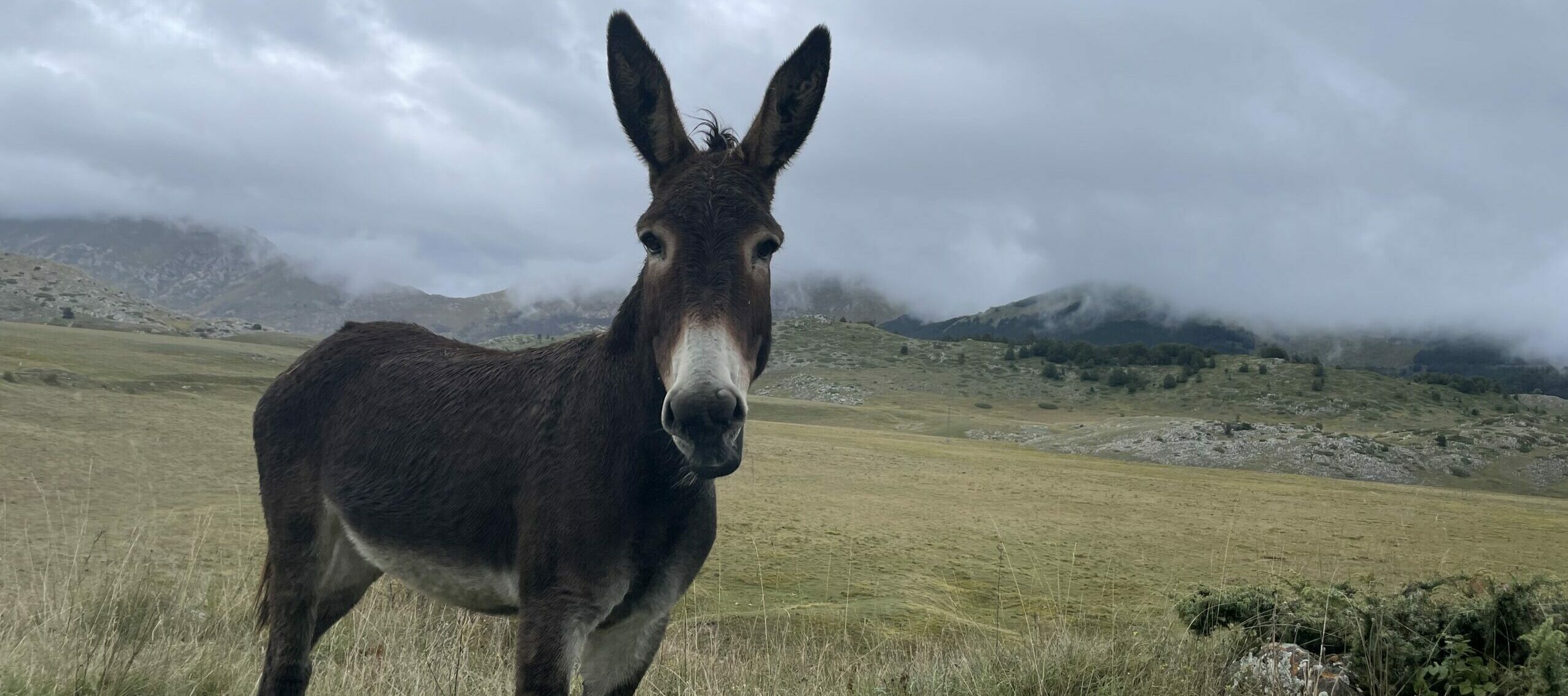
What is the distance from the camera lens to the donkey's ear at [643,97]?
11.2 feet

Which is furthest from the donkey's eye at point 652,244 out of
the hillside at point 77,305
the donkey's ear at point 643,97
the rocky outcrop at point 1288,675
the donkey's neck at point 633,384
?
the hillside at point 77,305

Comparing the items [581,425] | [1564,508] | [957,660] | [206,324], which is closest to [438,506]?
[581,425]

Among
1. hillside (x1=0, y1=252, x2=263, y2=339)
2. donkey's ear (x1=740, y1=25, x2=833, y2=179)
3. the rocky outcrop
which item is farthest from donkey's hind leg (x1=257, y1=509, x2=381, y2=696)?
hillside (x1=0, y1=252, x2=263, y2=339)

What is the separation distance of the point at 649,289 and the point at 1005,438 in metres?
47.1

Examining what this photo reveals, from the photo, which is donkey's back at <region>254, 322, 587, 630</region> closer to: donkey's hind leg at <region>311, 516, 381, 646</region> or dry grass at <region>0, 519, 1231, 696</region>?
donkey's hind leg at <region>311, 516, 381, 646</region>

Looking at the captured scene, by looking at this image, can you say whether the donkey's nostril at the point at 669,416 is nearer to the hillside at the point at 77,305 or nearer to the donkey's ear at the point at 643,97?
the donkey's ear at the point at 643,97

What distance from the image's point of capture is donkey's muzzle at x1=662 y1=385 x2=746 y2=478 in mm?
2488

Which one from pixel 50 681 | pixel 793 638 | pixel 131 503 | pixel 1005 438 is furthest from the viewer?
pixel 1005 438

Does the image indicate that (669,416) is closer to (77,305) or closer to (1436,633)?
(1436,633)

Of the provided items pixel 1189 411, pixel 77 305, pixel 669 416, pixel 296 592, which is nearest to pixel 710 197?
pixel 669 416

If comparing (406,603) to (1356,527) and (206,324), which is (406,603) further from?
(206,324)

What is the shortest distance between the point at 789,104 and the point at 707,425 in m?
1.62

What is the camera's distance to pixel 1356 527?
1831 cm

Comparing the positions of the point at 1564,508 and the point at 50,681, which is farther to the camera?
the point at 1564,508
